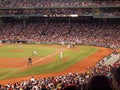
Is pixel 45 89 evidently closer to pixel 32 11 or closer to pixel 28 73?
pixel 28 73

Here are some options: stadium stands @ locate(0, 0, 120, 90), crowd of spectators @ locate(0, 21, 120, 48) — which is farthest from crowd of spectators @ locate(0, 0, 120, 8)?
crowd of spectators @ locate(0, 21, 120, 48)

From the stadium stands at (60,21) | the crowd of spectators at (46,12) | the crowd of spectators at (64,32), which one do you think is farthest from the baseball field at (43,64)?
the crowd of spectators at (46,12)

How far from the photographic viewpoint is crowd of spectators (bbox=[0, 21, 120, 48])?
62281mm

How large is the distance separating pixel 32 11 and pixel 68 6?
1081 centimetres

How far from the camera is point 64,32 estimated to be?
6856 centimetres

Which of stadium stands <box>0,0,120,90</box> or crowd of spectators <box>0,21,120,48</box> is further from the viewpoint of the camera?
stadium stands <box>0,0,120,90</box>

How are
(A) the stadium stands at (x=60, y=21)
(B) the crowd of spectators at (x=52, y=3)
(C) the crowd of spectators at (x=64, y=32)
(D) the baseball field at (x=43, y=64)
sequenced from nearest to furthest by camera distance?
(D) the baseball field at (x=43, y=64)
(C) the crowd of spectators at (x=64, y=32)
(A) the stadium stands at (x=60, y=21)
(B) the crowd of spectators at (x=52, y=3)

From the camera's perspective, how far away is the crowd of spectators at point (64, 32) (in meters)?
62.3

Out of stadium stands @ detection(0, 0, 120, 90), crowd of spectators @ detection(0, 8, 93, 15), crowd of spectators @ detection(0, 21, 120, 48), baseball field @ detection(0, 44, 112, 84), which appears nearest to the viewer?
baseball field @ detection(0, 44, 112, 84)

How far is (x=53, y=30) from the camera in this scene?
7044 centimetres

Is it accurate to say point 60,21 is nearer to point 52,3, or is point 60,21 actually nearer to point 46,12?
point 46,12

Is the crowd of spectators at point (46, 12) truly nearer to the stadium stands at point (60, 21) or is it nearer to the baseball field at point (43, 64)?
the stadium stands at point (60, 21)

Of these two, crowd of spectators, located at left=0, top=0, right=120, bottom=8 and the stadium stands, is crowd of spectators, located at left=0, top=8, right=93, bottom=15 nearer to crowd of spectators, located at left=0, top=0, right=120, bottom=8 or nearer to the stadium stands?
the stadium stands

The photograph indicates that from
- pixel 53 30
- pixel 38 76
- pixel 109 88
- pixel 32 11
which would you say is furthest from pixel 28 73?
pixel 32 11
